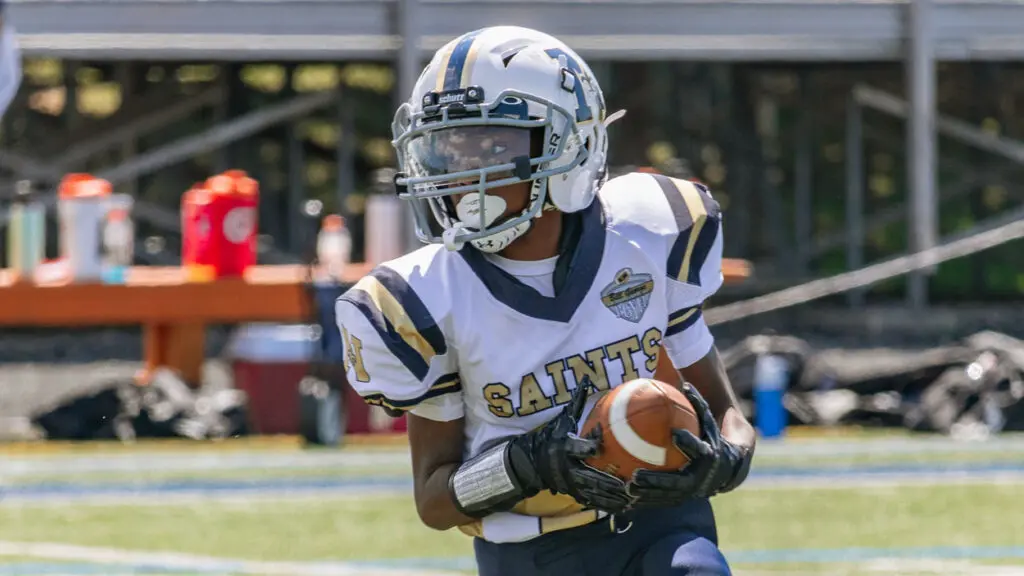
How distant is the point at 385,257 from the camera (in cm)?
1075

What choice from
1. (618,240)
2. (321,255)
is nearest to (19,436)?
(321,255)

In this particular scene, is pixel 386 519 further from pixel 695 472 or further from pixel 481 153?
pixel 695 472

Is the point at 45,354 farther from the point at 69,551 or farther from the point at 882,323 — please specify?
the point at 69,551

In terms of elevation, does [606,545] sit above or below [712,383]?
below

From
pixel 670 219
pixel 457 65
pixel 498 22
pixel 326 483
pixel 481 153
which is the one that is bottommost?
pixel 326 483

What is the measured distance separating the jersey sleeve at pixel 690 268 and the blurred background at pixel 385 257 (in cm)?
259

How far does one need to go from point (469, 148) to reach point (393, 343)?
38 centimetres

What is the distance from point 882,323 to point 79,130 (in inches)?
273

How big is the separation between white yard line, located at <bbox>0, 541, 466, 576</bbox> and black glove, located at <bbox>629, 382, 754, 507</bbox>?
2909mm

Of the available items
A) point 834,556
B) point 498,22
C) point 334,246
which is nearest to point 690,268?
point 834,556

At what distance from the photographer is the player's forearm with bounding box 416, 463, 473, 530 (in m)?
3.67

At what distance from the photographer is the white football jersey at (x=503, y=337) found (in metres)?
3.63

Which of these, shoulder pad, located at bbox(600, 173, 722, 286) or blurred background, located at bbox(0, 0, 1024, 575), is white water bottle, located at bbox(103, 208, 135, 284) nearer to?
blurred background, located at bbox(0, 0, 1024, 575)

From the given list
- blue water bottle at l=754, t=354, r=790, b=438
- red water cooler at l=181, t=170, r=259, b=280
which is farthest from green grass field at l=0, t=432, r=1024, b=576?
red water cooler at l=181, t=170, r=259, b=280
